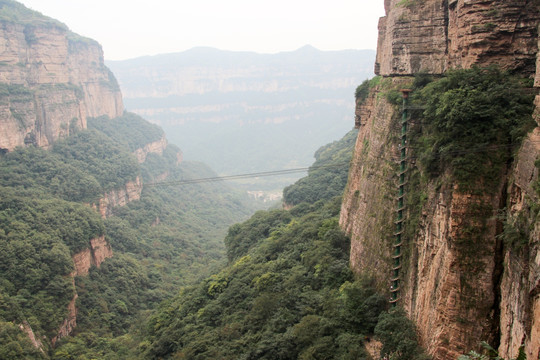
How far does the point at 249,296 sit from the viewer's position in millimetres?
26969

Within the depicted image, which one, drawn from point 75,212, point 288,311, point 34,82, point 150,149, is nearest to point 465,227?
point 288,311

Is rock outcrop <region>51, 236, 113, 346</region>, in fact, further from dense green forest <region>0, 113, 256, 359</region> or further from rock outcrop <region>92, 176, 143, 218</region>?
rock outcrop <region>92, 176, 143, 218</region>

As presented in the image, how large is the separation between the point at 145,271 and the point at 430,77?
36717 millimetres

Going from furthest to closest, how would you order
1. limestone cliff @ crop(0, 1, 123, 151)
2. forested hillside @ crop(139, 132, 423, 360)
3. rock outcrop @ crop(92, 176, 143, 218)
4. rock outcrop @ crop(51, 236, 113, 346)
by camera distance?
1. rock outcrop @ crop(92, 176, 143, 218)
2. limestone cliff @ crop(0, 1, 123, 151)
3. rock outcrop @ crop(51, 236, 113, 346)
4. forested hillside @ crop(139, 132, 423, 360)

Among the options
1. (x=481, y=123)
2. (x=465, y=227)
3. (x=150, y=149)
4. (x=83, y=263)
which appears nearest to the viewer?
(x=465, y=227)

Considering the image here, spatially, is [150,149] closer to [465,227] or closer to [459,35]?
[459,35]

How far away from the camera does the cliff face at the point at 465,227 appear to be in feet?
38.6

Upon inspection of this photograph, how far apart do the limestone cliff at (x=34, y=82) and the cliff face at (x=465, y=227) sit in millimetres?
45675

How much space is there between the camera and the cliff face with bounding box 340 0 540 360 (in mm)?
11773

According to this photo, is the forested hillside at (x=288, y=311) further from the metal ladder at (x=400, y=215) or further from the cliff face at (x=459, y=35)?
the cliff face at (x=459, y=35)

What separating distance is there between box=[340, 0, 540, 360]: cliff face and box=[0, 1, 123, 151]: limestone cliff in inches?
1798

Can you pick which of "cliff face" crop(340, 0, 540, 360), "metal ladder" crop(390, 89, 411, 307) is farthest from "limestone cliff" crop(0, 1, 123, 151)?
"metal ladder" crop(390, 89, 411, 307)

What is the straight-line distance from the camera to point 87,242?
41.6 metres

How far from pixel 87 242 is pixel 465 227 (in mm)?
35592
